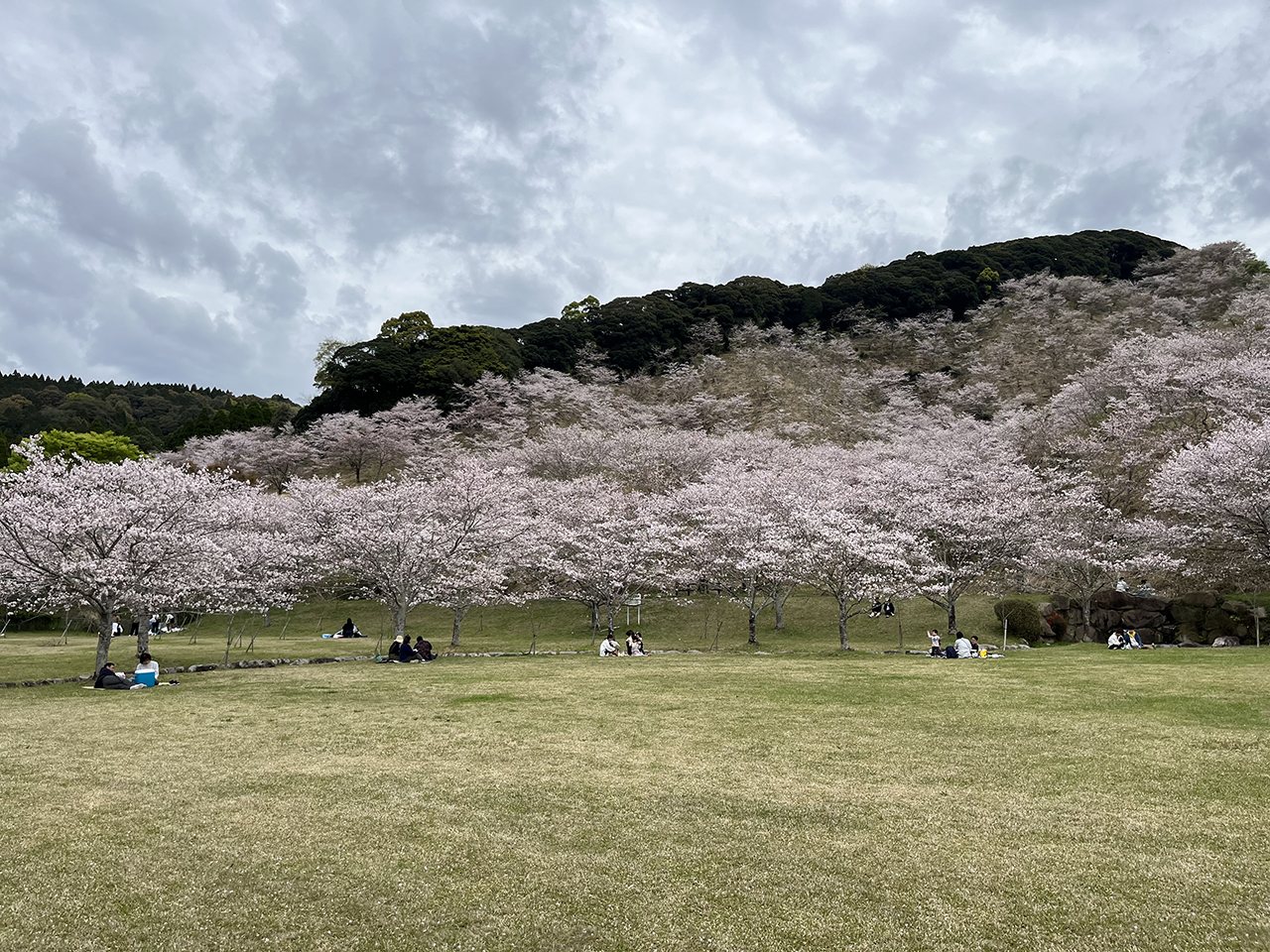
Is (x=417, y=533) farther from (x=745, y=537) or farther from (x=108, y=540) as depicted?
(x=745, y=537)

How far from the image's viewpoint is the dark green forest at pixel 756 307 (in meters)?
74.6

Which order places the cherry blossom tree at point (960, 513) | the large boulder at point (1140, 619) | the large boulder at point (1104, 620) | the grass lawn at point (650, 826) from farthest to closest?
1. the cherry blossom tree at point (960, 513)
2. the large boulder at point (1104, 620)
3. the large boulder at point (1140, 619)
4. the grass lawn at point (650, 826)

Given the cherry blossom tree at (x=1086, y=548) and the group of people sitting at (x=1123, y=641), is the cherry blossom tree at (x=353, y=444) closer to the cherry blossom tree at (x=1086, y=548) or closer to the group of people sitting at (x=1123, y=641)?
Answer: the cherry blossom tree at (x=1086, y=548)

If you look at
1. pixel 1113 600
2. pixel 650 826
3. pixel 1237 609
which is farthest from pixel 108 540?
pixel 1237 609

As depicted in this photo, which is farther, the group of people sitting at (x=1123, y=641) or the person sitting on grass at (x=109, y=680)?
the group of people sitting at (x=1123, y=641)

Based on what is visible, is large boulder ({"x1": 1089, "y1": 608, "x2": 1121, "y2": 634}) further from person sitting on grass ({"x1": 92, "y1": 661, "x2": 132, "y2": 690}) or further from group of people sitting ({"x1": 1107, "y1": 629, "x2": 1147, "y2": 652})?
person sitting on grass ({"x1": 92, "y1": 661, "x2": 132, "y2": 690})

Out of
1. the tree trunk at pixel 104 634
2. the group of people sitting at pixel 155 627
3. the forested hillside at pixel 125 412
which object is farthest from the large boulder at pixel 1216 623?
the forested hillside at pixel 125 412

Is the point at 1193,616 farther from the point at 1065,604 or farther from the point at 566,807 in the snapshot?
the point at 566,807

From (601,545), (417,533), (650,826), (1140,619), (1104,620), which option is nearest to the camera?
(650,826)

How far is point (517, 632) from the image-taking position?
34.8 meters

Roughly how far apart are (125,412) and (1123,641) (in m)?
99.9

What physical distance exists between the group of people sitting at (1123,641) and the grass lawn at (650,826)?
1211cm

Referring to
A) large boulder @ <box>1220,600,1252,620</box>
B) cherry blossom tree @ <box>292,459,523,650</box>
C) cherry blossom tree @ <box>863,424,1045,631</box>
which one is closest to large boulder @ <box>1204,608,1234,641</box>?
large boulder @ <box>1220,600,1252,620</box>

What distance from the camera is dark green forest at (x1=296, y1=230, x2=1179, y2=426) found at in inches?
2938
